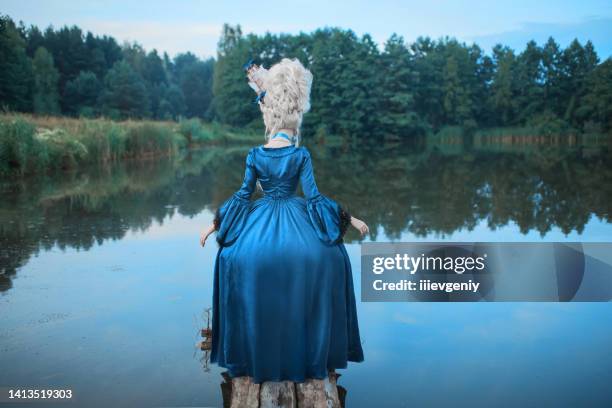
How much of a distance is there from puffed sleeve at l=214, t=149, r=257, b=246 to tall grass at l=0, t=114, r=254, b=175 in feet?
36.7

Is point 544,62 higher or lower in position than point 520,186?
higher

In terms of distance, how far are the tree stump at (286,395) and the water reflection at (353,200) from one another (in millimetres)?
3052

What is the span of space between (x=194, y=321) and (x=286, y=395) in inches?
61.7

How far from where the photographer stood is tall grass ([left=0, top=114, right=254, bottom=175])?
13047 mm

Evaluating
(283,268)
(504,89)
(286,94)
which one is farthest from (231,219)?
(504,89)

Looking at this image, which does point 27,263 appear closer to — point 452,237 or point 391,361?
point 391,361

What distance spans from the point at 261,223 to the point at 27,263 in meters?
3.90

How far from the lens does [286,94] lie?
2.94 meters

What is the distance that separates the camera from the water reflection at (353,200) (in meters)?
7.48

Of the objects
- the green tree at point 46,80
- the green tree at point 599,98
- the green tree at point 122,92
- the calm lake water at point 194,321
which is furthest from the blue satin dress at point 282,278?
the green tree at point 122,92

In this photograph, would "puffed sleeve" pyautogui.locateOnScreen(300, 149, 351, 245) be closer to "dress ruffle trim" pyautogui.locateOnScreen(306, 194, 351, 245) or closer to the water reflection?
"dress ruffle trim" pyautogui.locateOnScreen(306, 194, 351, 245)

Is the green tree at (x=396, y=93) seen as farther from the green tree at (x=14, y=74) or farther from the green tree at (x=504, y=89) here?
the green tree at (x=14, y=74)

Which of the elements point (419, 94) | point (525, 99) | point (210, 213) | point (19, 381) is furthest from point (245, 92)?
point (19, 381)

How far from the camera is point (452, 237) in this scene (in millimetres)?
7070
